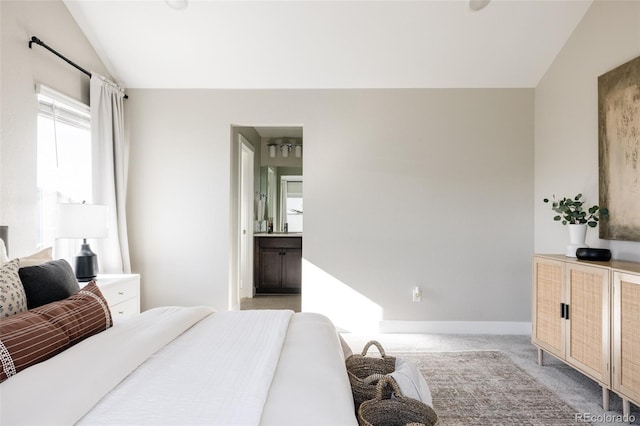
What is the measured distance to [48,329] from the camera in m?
1.40

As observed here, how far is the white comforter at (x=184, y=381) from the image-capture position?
3.37ft

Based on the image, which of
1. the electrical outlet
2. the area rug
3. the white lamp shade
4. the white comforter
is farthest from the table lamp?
the electrical outlet

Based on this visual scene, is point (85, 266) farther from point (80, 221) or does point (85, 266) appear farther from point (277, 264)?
point (277, 264)

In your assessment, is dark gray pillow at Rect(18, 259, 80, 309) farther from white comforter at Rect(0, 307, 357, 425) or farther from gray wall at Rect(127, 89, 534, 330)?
gray wall at Rect(127, 89, 534, 330)

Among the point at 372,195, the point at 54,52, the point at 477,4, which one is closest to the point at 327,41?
the point at 477,4

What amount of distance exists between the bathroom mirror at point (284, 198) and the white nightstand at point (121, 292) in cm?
316

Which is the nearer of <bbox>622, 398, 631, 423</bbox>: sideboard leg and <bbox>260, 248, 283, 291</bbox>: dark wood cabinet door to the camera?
<bbox>622, 398, 631, 423</bbox>: sideboard leg

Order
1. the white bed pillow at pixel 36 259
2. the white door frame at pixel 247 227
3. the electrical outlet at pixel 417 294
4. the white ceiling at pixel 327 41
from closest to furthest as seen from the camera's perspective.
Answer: the white bed pillow at pixel 36 259 → the white ceiling at pixel 327 41 → the electrical outlet at pixel 417 294 → the white door frame at pixel 247 227

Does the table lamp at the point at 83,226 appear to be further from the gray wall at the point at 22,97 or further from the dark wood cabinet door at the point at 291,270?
the dark wood cabinet door at the point at 291,270

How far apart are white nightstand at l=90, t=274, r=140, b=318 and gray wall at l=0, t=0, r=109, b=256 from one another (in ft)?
1.82

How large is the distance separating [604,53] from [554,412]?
258 centimetres

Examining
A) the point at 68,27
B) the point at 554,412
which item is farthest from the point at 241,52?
the point at 554,412

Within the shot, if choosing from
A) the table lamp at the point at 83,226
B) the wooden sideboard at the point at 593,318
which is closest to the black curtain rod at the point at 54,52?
the table lamp at the point at 83,226

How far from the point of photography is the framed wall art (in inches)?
102
